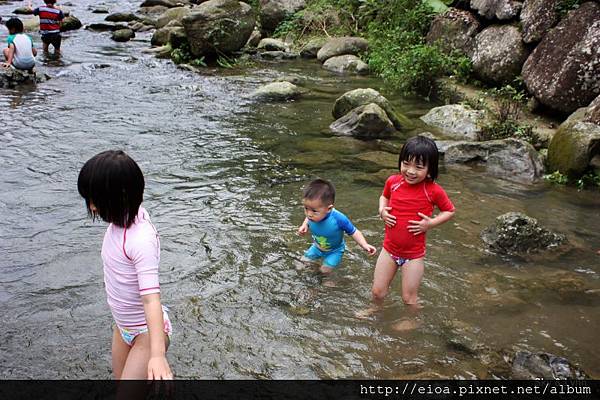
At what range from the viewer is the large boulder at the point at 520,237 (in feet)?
17.4

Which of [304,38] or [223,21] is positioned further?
[304,38]

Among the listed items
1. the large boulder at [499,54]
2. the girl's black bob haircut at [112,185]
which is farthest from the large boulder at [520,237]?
the large boulder at [499,54]

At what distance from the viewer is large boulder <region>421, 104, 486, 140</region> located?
913 centimetres

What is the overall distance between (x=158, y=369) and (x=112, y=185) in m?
0.85

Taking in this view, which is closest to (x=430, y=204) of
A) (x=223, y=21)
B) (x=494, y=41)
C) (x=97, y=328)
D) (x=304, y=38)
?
(x=97, y=328)

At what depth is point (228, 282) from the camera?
467cm

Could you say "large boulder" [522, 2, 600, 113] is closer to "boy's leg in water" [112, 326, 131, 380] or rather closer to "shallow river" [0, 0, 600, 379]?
"shallow river" [0, 0, 600, 379]

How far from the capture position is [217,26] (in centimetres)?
1464

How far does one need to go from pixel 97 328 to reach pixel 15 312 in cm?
66

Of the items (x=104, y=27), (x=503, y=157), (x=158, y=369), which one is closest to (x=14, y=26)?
(x=104, y=27)

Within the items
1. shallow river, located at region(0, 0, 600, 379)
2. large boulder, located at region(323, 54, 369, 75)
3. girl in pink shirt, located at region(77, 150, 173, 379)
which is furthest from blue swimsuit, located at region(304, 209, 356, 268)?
large boulder, located at region(323, 54, 369, 75)

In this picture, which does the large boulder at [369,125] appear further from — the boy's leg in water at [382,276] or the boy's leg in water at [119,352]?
the boy's leg in water at [119,352]

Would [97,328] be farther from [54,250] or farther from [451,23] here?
[451,23]

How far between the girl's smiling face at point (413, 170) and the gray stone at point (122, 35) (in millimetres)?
15719
